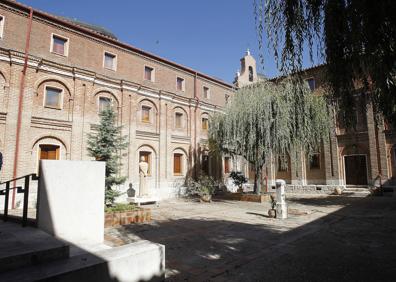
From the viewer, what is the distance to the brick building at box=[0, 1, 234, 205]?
1304 centimetres

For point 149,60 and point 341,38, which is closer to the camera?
point 341,38

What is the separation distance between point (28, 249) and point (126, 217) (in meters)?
5.68

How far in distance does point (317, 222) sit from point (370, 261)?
429 cm

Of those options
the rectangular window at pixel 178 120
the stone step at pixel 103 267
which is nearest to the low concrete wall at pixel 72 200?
the stone step at pixel 103 267

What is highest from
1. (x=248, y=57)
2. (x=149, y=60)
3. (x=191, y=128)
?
(x=248, y=57)

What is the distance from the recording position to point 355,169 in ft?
68.3

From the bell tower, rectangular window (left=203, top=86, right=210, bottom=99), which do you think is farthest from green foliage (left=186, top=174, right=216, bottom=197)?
the bell tower

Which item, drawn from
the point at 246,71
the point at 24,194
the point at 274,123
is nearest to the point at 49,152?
the point at 24,194

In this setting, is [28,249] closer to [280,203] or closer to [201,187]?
[280,203]

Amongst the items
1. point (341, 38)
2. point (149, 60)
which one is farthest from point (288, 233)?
point (149, 60)

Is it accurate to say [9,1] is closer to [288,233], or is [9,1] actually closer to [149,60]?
[149,60]

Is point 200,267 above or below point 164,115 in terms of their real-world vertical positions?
below

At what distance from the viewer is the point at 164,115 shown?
63.7 feet

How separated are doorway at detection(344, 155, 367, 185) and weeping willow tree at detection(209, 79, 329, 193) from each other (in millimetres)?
7510
